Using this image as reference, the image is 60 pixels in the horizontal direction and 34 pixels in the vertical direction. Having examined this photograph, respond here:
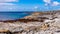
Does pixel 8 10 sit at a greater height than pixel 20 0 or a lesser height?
lesser

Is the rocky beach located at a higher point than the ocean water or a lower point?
lower

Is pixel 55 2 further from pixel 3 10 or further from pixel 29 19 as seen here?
pixel 3 10

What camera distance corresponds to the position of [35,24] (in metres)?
2.36

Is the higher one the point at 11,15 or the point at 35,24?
the point at 11,15

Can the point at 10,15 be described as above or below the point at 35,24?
above

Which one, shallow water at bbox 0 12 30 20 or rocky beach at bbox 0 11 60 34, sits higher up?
shallow water at bbox 0 12 30 20

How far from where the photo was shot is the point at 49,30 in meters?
2.32

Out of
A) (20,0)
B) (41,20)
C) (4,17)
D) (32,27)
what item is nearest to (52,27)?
(41,20)

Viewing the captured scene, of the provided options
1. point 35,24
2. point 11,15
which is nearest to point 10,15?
point 11,15

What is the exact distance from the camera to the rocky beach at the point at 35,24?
2.34 metres

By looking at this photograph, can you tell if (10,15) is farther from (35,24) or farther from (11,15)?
(35,24)

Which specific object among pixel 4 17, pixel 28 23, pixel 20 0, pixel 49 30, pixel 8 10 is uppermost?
pixel 20 0

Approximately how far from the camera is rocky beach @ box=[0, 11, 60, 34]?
234 centimetres

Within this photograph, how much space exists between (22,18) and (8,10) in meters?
0.35
